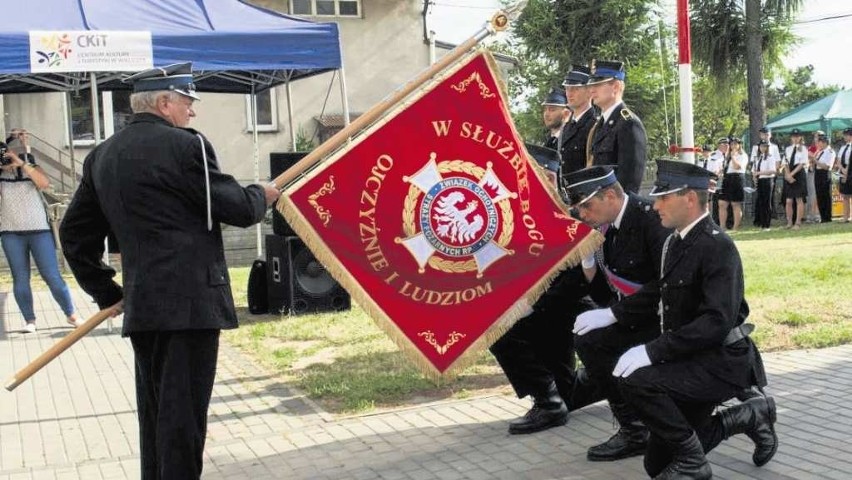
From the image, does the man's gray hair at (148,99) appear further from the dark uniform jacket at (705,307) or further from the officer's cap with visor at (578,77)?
the officer's cap with visor at (578,77)

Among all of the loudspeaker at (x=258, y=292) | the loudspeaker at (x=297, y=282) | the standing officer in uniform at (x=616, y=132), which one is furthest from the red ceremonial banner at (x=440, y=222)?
the loudspeaker at (x=258, y=292)

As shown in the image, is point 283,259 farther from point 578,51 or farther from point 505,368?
point 578,51

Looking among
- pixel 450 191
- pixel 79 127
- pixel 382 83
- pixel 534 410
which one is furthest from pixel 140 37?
pixel 382 83

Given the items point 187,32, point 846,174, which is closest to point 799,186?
point 846,174

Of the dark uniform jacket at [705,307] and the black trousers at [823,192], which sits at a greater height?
the black trousers at [823,192]

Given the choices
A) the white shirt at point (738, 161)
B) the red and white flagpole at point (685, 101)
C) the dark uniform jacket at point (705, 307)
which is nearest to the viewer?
the dark uniform jacket at point (705, 307)

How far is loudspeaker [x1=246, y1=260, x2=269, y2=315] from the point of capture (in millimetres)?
10727

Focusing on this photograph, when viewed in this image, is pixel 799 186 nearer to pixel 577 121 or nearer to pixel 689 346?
pixel 577 121

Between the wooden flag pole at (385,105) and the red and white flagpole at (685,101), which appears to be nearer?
the wooden flag pole at (385,105)

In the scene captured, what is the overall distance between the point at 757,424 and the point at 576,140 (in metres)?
2.26

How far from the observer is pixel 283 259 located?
10.4 m

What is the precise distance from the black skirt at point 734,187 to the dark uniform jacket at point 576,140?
49.8 feet

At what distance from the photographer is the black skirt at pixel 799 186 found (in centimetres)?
1981

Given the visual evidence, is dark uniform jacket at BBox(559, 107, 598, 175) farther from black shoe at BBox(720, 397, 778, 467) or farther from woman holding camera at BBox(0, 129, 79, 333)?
woman holding camera at BBox(0, 129, 79, 333)
